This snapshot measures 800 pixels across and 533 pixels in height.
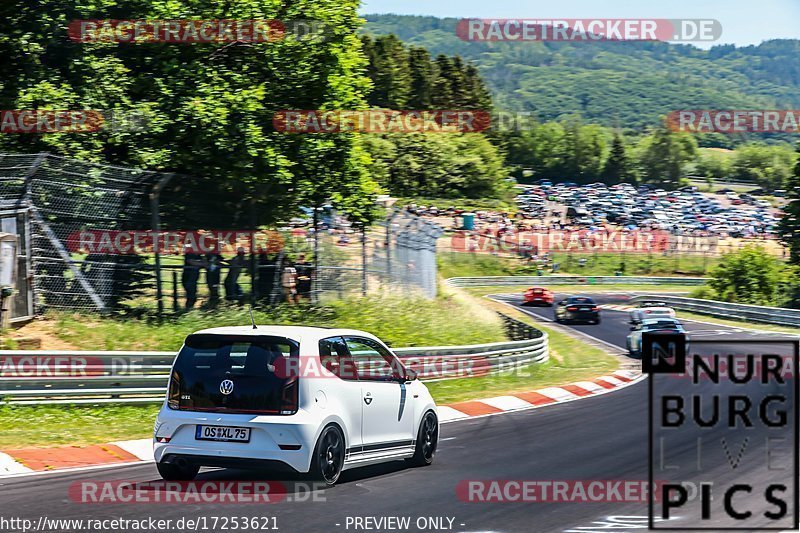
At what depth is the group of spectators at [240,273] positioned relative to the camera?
2080 centimetres

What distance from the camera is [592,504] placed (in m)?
8.87

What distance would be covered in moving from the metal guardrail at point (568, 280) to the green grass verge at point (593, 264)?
8.96 ft

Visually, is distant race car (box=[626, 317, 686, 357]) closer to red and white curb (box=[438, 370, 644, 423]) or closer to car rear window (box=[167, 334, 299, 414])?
red and white curb (box=[438, 370, 644, 423])

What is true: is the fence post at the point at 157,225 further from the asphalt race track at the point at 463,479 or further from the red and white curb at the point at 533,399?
the asphalt race track at the point at 463,479

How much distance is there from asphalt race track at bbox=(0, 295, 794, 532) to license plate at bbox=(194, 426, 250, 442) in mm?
693

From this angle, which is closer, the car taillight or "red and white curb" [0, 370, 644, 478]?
the car taillight

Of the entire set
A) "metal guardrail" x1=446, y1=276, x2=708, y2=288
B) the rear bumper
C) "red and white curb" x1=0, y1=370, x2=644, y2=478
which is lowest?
"metal guardrail" x1=446, y1=276, x2=708, y2=288

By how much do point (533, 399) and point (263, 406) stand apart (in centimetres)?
1148

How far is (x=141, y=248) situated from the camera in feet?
65.1

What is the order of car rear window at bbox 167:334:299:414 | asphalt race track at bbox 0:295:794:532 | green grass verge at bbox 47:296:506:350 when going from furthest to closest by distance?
1. green grass verge at bbox 47:296:506:350
2. car rear window at bbox 167:334:299:414
3. asphalt race track at bbox 0:295:794:532

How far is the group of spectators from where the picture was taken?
20.8m
